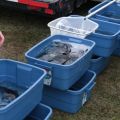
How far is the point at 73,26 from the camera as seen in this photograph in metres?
3.79

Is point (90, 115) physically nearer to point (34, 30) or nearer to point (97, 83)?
point (97, 83)

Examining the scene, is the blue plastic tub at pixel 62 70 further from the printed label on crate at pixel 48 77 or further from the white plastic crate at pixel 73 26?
the white plastic crate at pixel 73 26

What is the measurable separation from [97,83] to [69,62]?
678 mm

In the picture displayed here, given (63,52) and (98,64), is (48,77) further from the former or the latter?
(98,64)

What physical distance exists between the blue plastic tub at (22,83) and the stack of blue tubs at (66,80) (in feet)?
0.61

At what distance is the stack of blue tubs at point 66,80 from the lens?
288 centimetres

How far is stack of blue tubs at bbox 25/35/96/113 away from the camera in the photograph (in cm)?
288

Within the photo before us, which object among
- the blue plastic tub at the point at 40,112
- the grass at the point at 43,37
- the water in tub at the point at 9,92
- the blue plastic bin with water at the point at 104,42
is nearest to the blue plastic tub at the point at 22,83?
the water in tub at the point at 9,92

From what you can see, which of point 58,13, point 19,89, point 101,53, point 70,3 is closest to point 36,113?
point 19,89

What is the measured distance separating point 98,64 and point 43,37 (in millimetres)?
1186

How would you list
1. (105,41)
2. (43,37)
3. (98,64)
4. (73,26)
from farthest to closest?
(43,37) → (73,26) → (98,64) → (105,41)

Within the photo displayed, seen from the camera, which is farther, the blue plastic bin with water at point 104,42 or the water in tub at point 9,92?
the blue plastic bin with water at point 104,42

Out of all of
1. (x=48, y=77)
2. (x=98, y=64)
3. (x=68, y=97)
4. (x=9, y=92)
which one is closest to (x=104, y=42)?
(x=98, y=64)

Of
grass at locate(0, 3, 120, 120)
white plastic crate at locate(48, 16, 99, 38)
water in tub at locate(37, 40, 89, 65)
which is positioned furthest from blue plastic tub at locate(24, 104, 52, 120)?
white plastic crate at locate(48, 16, 99, 38)
